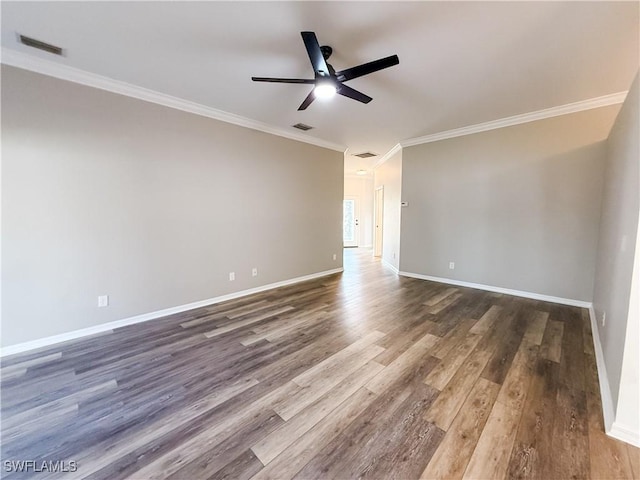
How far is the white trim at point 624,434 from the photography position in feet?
4.78

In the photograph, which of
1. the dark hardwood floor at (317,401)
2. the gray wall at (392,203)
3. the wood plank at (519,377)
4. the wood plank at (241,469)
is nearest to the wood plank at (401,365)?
the dark hardwood floor at (317,401)

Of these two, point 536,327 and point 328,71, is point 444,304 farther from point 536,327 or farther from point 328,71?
point 328,71

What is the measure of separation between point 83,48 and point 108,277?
7.46ft

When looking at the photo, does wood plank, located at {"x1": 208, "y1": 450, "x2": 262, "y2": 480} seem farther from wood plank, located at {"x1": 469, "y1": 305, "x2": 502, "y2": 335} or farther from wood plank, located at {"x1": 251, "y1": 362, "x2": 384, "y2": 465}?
wood plank, located at {"x1": 469, "y1": 305, "x2": 502, "y2": 335}

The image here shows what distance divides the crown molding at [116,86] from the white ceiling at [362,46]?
0.35 ft

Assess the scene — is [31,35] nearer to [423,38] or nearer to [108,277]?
[108,277]

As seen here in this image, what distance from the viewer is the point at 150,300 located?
3.29 meters

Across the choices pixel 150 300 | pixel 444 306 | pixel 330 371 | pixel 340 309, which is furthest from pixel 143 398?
pixel 444 306

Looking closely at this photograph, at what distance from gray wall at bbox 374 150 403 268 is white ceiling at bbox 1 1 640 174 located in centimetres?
241

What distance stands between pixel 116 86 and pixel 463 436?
449 cm

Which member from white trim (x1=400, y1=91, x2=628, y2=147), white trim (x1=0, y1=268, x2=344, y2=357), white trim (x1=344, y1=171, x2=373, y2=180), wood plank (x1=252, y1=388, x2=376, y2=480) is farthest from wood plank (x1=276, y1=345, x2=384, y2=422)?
white trim (x1=344, y1=171, x2=373, y2=180)

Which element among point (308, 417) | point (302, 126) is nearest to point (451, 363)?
point (308, 417)

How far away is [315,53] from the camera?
6.47 ft

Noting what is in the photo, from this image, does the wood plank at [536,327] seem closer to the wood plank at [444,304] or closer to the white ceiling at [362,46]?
the wood plank at [444,304]
